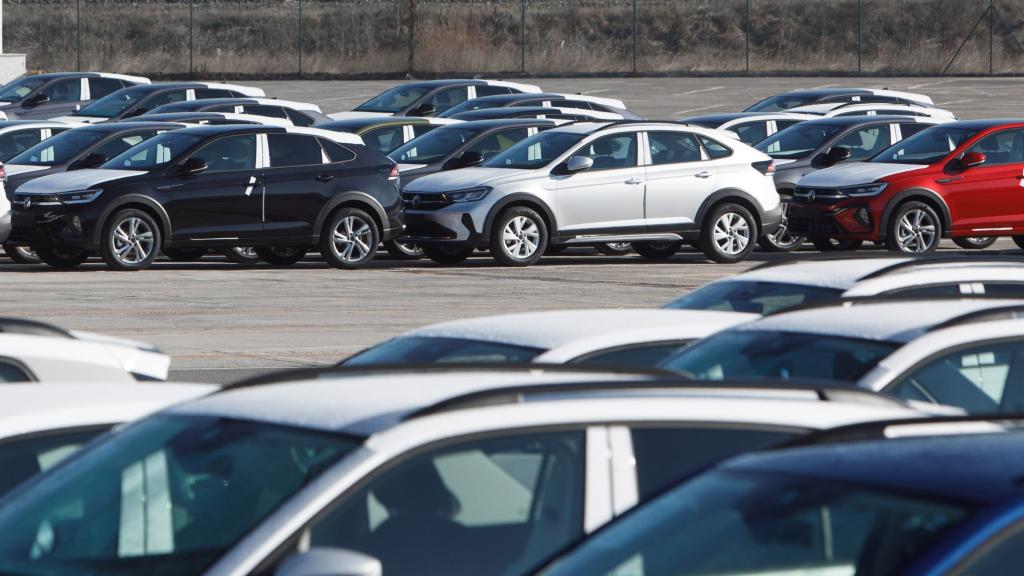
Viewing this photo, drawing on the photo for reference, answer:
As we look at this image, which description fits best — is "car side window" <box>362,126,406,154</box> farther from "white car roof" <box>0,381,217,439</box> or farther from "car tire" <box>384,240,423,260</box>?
"white car roof" <box>0,381,217,439</box>

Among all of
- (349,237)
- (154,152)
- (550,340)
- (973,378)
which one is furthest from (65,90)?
(973,378)

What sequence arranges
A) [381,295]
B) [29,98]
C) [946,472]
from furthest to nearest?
1. [29,98]
2. [381,295]
3. [946,472]

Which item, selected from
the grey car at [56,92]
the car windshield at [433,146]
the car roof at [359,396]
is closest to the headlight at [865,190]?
the car windshield at [433,146]

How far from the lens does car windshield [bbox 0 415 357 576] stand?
155 inches

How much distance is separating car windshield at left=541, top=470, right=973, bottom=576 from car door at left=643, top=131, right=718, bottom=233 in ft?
56.3

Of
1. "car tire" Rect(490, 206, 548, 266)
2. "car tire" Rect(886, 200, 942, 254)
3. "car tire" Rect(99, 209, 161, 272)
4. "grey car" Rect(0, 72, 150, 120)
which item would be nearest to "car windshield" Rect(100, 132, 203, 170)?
"car tire" Rect(99, 209, 161, 272)

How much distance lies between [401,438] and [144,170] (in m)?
16.3

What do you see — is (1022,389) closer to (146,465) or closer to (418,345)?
(418,345)

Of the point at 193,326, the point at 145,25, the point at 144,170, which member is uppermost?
the point at 145,25

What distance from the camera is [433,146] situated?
22469 millimetres

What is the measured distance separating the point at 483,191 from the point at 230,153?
9.45ft

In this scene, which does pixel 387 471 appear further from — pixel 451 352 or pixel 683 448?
pixel 451 352

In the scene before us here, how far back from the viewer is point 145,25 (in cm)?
6425

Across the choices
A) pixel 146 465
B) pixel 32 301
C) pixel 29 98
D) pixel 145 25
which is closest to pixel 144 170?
pixel 32 301
